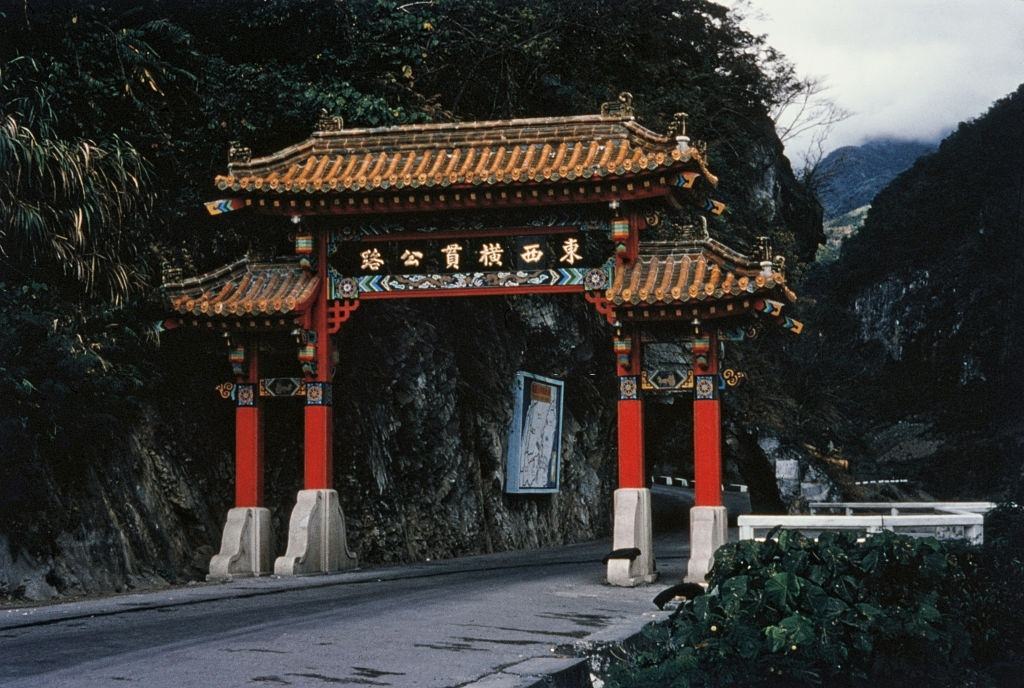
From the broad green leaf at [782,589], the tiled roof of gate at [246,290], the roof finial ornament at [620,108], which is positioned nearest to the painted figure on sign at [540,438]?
the tiled roof of gate at [246,290]

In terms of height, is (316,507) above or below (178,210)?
below

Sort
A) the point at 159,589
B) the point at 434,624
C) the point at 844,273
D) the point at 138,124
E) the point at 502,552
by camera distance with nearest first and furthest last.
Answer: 1. the point at 434,624
2. the point at 159,589
3. the point at 138,124
4. the point at 502,552
5. the point at 844,273

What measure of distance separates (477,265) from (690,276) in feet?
9.49

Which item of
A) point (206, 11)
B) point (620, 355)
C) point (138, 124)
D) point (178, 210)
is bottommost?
point (620, 355)

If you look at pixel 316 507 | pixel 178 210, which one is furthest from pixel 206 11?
pixel 316 507

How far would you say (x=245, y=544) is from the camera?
17.0 m

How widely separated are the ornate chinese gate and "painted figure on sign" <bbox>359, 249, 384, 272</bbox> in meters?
0.02

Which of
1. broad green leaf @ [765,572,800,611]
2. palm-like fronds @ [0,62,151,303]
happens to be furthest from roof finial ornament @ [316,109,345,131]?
broad green leaf @ [765,572,800,611]

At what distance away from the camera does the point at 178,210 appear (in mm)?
19047

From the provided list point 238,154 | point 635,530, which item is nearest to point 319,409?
point 238,154

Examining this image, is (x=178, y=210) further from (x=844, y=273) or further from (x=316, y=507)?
(x=844, y=273)

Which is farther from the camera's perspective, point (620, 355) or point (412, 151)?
point (412, 151)

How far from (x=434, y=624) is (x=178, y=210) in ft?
33.5

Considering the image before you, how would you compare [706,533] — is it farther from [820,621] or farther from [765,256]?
[820,621]
